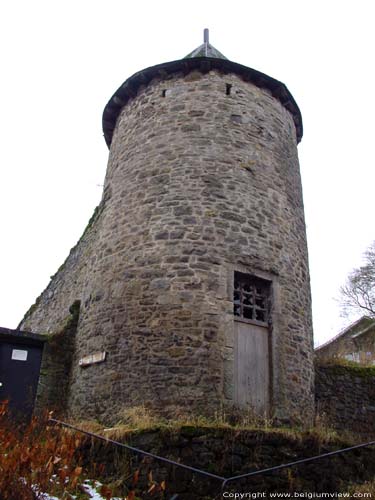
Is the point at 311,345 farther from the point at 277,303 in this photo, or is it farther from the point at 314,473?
the point at 314,473

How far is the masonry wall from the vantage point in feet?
26.8

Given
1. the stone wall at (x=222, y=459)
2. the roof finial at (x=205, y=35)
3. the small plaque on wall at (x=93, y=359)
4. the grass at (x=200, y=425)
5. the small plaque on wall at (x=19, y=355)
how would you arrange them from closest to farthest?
the stone wall at (x=222, y=459), the grass at (x=200, y=425), the small plaque on wall at (x=93, y=359), the small plaque on wall at (x=19, y=355), the roof finial at (x=205, y=35)

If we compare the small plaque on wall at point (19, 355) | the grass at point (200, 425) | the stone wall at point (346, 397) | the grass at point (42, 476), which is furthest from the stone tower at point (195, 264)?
the grass at point (42, 476)

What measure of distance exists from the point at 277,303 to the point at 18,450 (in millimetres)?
5234

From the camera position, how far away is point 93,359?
8977 mm

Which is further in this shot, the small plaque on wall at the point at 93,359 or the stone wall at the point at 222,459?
the small plaque on wall at the point at 93,359

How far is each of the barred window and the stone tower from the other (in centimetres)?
2

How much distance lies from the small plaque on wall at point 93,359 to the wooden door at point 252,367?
7.69ft

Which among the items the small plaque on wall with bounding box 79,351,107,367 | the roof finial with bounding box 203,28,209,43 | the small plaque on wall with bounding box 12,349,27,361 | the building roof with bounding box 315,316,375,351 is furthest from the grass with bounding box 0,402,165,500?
the building roof with bounding box 315,316,375,351

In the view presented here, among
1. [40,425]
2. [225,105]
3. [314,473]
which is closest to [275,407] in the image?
[314,473]

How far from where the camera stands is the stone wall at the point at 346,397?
10.4m

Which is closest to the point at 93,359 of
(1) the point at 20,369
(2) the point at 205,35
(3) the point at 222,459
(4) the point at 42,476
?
(1) the point at 20,369

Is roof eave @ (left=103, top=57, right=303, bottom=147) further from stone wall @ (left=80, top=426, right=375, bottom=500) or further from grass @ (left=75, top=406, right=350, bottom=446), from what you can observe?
stone wall @ (left=80, top=426, right=375, bottom=500)

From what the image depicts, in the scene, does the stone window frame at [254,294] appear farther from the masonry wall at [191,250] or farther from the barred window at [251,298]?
the masonry wall at [191,250]
